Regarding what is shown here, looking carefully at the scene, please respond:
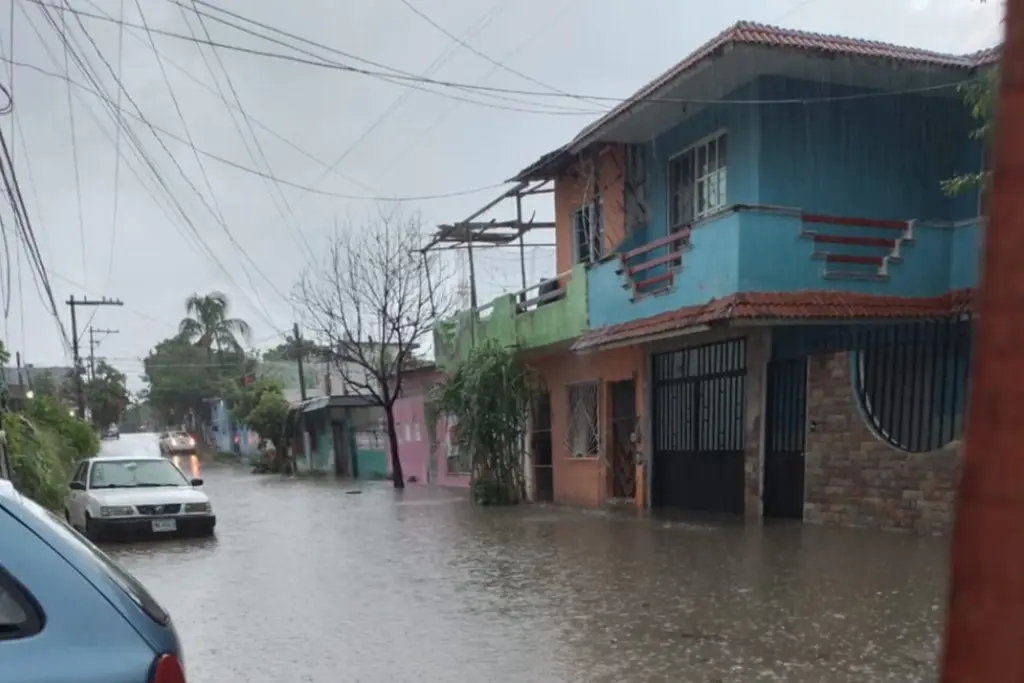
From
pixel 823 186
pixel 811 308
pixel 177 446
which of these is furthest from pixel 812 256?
pixel 177 446

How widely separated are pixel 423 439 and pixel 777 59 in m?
19.0

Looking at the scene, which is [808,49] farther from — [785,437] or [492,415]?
[492,415]

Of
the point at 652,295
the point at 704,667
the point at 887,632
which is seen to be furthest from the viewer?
the point at 652,295

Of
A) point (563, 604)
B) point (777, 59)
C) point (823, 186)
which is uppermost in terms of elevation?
point (777, 59)

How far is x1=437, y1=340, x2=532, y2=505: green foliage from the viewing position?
16953 mm

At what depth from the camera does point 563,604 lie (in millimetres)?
7457

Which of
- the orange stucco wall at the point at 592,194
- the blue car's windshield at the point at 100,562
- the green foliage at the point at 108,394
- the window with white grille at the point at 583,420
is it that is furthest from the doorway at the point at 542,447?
the green foliage at the point at 108,394

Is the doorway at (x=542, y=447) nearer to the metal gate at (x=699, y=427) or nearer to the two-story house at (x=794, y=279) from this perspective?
the two-story house at (x=794, y=279)

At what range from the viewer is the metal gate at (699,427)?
13031mm

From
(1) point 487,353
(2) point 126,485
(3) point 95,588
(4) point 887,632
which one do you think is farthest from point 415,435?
(3) point 95,588

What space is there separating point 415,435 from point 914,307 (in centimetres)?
1965

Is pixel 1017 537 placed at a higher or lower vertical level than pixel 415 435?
higher

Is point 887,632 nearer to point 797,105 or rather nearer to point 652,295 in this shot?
point 652,295

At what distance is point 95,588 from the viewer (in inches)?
93.1
